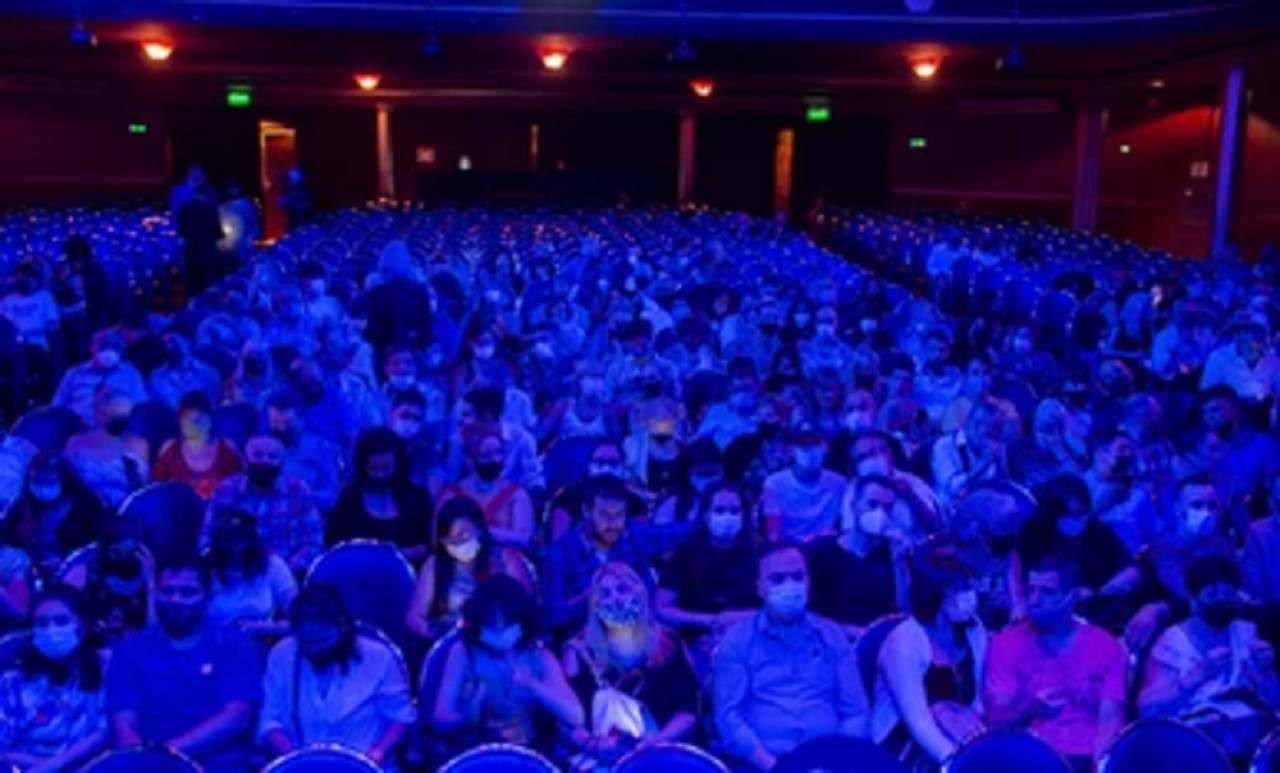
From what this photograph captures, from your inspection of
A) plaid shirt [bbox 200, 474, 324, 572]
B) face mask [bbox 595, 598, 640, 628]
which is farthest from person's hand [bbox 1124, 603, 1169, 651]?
plaid shirt [bbox 200, 474, 324, 572]

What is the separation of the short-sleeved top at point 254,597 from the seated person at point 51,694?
65 centimetres

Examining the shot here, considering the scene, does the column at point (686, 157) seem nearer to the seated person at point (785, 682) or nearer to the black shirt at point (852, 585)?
the black shirt at point (852, 585)

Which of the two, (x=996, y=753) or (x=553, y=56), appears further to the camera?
(x=553, y=56)

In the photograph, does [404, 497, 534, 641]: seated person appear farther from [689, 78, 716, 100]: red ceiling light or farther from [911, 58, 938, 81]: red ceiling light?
[689, 78, 716, 100]: red ceiling light

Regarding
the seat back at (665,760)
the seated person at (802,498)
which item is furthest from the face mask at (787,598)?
the seated person at (802,498)

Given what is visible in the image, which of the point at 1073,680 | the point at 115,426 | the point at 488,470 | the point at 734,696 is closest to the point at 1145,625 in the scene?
the point at 1073,680

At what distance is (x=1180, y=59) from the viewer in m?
17.3

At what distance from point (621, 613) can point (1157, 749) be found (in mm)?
1519

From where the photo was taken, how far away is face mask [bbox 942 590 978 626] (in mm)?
4422

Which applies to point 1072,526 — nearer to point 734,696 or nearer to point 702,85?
point 734,696

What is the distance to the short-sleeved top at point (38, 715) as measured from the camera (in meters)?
4.16

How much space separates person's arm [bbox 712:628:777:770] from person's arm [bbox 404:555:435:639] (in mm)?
1093

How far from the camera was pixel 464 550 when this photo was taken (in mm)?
4910

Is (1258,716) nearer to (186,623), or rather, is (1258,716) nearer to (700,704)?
(700,704)
